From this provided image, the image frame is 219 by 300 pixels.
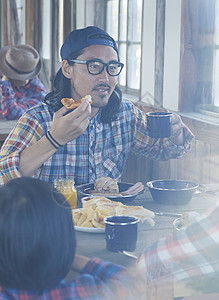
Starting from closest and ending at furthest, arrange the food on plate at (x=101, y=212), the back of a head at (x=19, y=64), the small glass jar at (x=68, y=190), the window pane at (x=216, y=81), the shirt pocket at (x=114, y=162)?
the food on plate at (x=101, y=212) → the small glass jar at (x=68, y=190) → the shirt pocket at (x=114, y=162) → the window pane at (x=216, y=81) → the back of a head at (x=19, y=64)

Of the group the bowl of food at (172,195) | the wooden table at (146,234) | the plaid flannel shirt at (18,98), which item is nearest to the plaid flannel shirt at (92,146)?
the wooden table at (146,234)

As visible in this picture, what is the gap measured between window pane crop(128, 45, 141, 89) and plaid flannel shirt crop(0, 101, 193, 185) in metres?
1.70

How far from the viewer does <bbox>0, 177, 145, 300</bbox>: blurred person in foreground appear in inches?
40.1

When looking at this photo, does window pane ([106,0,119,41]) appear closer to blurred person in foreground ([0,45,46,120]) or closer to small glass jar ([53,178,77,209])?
blurred person in foreground ([0,45,46,120])

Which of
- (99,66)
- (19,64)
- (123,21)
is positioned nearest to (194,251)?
(99,66)

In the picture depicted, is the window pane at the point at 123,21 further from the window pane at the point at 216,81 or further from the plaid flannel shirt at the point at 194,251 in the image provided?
the plaid flannel shirt at the point at 194,251

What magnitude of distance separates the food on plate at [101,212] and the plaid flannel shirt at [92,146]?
0.41m

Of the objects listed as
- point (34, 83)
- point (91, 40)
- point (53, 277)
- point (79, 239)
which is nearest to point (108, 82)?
point (91, 40)

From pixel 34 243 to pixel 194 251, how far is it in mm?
362

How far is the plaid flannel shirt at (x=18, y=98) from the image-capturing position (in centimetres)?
429

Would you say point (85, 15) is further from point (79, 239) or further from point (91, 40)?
point (79, 239)

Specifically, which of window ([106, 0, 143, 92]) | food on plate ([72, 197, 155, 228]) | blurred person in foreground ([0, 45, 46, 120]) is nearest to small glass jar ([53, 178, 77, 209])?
food on plate ([72, 197, 155, 228])

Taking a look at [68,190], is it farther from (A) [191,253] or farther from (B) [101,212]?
(A) [191,253]

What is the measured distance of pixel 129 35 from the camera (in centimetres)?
429
